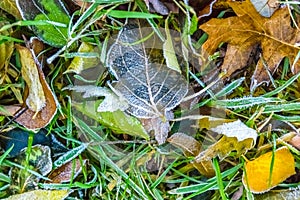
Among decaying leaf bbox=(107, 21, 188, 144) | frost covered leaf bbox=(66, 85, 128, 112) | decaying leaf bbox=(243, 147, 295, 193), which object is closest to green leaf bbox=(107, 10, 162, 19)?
decaying leaf bbox=(107, 21, 188, 144)

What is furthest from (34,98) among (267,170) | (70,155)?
(267,170)

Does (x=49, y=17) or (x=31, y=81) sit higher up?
(x=49, y=17)

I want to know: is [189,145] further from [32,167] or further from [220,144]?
[32,167]

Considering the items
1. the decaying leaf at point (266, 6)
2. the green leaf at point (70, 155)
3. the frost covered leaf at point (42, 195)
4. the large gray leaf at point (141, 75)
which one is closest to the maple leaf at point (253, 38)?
the decaying leaf at point (266, 6)

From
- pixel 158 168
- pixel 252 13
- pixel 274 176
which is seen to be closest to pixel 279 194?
pixel 274 176

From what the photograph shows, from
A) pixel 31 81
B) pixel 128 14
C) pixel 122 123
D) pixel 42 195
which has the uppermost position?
pixel 128 14

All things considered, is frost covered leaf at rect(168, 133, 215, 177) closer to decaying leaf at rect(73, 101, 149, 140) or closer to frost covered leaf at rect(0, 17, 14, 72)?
decaying leaf at rect(73, 101, 149, 140)
